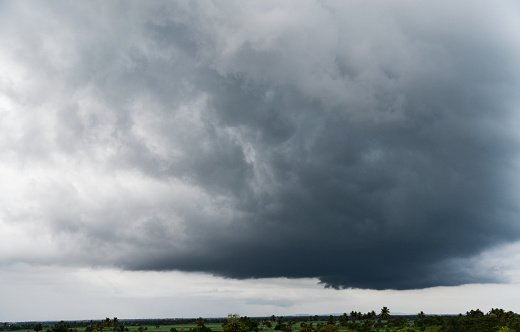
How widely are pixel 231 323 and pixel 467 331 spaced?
11167 centimetres

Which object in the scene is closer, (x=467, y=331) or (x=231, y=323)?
(x=231, y=323)

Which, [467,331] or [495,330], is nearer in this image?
[495,330]

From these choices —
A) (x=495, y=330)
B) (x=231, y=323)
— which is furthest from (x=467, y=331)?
(x=231, y=323)

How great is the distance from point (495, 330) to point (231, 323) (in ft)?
379

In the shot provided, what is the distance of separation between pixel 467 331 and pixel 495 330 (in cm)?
1592

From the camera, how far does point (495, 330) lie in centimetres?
18375

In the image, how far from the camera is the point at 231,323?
182m

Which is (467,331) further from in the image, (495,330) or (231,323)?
(231,323)

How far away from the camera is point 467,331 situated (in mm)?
197500
